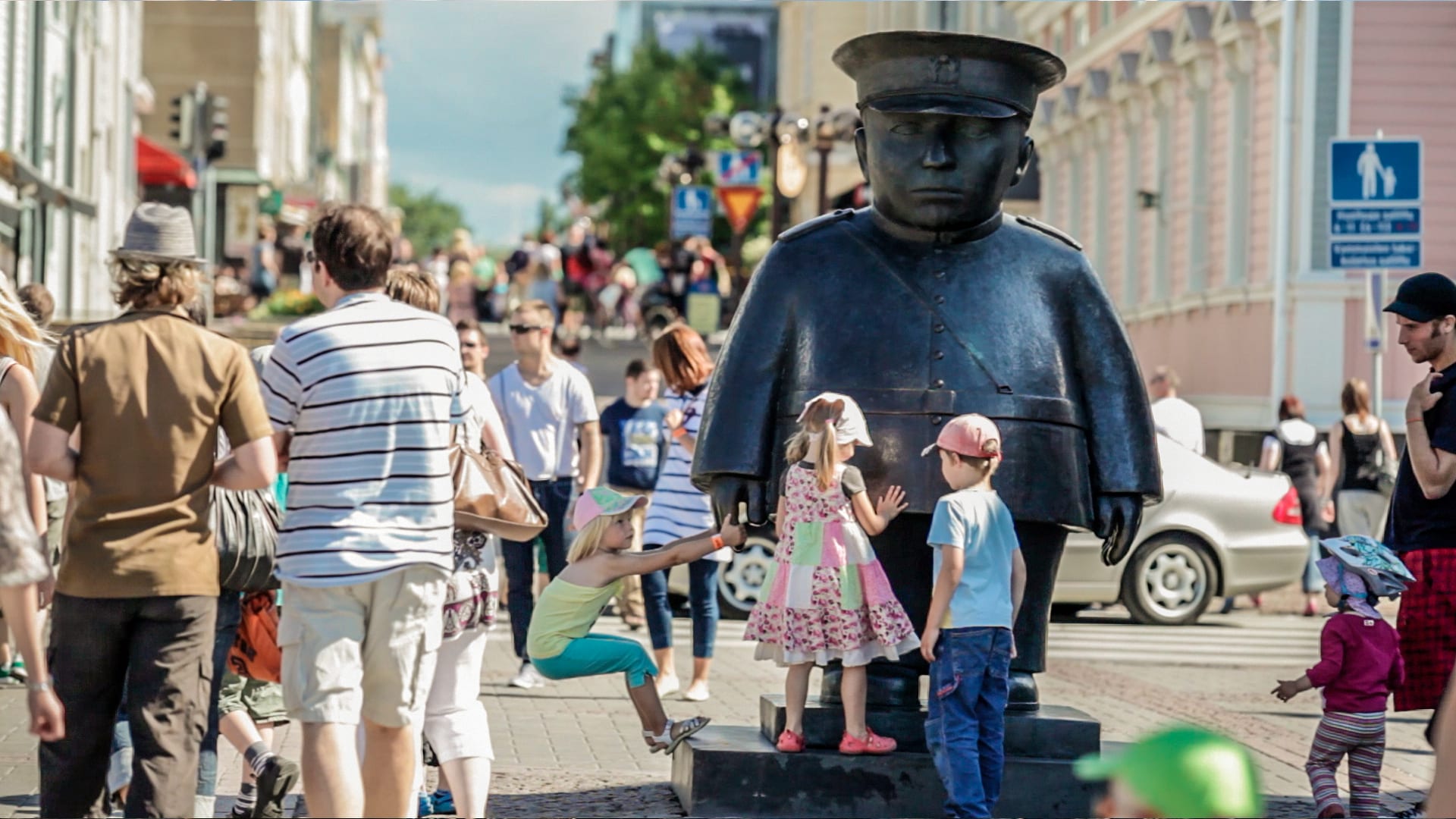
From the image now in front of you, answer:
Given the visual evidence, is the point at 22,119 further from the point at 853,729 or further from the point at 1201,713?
the point at 853,729

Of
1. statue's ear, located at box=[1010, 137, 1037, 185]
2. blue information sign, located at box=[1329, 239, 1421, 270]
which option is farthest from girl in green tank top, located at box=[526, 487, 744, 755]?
blue information sign, located at box=[1329, 239, 1421, 270]

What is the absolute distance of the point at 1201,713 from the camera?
10.7 meters

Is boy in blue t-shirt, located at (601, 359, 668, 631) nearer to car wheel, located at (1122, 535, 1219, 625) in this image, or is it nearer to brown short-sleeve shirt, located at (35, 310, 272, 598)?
car wheel, located at (1122, 535, 1219, 625)

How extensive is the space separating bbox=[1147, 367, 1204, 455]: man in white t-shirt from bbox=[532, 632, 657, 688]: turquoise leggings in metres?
8.21

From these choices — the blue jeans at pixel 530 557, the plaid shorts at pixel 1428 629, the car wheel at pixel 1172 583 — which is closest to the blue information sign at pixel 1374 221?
the car wheel at pixel 1172 583

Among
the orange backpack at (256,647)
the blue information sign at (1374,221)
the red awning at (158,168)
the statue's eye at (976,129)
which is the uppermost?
the red awning at (158,168)

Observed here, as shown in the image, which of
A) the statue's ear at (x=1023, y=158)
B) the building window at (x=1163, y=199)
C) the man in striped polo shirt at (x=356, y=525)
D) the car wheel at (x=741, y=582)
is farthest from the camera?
the building window at (x=1163, y=199)

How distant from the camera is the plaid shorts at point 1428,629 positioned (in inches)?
297

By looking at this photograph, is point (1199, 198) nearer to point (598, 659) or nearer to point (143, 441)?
point (598, 659)

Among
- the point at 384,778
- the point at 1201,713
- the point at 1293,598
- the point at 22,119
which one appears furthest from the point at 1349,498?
the point at 22,119

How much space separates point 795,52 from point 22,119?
4207cm

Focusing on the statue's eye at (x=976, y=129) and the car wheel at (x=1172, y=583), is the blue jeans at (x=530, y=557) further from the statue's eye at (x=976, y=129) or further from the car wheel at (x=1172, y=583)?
the car wheel at (x=1172, y=583)

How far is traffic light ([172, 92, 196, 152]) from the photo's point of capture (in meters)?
26.3

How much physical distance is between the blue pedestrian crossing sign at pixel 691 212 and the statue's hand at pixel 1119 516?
28647 mm
